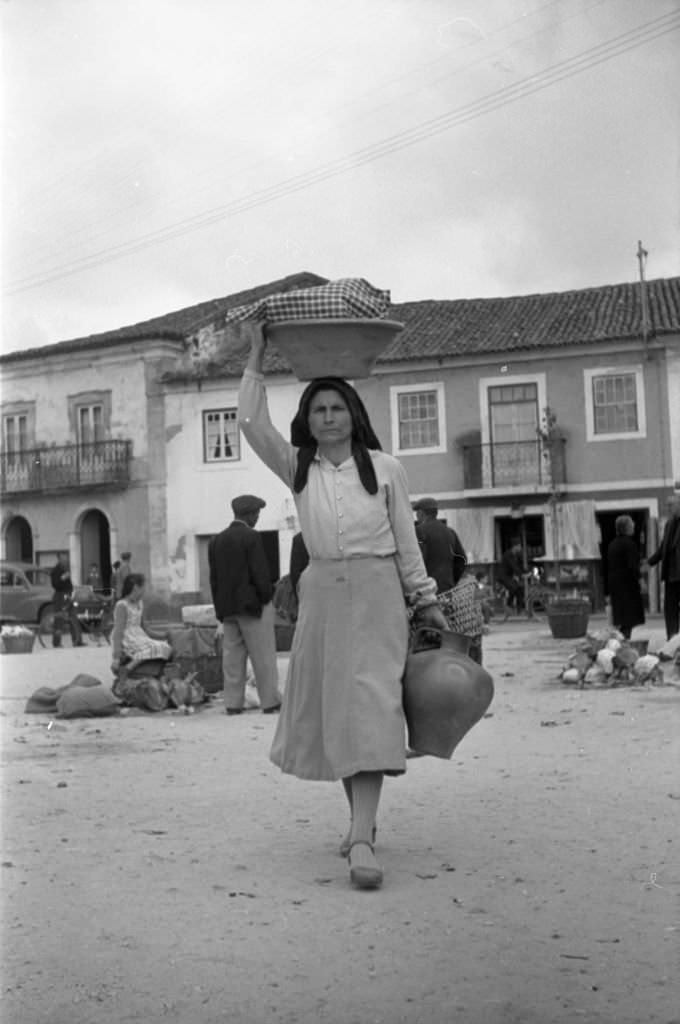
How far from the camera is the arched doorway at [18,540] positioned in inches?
1523

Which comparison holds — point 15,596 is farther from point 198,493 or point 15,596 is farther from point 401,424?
point 401,424

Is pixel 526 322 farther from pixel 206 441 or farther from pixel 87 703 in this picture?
pixel 87 703

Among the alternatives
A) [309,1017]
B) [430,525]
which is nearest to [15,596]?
[430,525]

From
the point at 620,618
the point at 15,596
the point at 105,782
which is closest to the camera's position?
the point at 105,782

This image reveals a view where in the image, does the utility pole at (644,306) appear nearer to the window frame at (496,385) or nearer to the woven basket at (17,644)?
the window frame at (496,385)

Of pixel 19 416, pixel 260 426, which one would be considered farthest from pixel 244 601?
pixel 19 416

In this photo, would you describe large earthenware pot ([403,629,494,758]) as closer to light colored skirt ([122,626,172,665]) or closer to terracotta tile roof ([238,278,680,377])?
light colored skirt ([122,626,172,665])

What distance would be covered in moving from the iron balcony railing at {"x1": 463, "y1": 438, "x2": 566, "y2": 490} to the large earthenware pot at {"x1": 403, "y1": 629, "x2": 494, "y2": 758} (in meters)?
26.7

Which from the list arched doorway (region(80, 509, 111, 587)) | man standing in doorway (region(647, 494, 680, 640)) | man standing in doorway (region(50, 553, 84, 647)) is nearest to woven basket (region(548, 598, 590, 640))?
man standing in doorway (region(647, 494, 680, 640))

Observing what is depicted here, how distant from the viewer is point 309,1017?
3.42 metres

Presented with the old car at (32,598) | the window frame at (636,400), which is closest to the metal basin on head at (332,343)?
the old car at (32,598)

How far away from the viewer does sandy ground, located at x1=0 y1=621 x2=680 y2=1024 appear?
3.58m

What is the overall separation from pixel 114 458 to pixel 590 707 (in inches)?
1064

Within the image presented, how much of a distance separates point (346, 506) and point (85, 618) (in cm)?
2032
